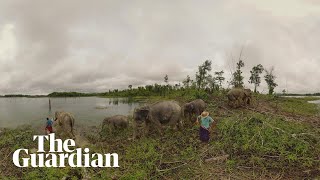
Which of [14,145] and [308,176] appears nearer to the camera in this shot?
[308,176]

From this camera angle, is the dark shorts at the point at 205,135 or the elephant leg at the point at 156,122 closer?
the dark shorts at the point at 205,135

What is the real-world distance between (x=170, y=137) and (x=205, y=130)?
1.87 meters

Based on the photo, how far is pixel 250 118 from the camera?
13.5 m

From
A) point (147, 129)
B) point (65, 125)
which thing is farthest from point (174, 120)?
point (65, 125)

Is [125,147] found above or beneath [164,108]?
beneath

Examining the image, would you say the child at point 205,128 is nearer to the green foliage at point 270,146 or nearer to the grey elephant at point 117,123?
the green foliage at point 270,146

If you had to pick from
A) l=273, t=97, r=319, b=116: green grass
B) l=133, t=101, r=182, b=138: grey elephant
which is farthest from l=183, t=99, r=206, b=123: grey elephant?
l=273, t=97, r=319, b=116: green grass

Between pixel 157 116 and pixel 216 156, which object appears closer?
pixel 216 156

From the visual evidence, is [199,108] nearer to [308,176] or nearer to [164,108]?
[164,108]

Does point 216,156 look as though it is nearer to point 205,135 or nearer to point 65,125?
point 205,135

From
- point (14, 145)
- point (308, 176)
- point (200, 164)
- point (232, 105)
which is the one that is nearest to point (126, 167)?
point (200, 164)

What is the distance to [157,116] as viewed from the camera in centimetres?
1508

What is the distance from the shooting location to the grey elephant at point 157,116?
48.5 ft

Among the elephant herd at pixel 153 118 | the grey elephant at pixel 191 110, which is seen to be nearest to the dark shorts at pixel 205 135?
the elephant herd at pixel 153 118
